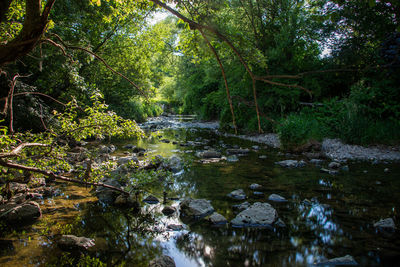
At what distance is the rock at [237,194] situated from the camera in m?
5.51

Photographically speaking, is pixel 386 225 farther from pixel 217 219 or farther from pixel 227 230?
pixel 217 219

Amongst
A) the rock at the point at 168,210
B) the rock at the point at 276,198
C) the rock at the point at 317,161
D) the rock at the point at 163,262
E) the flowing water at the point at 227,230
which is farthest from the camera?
the rock at the point at 317,161

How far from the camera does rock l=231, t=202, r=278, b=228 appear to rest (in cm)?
431

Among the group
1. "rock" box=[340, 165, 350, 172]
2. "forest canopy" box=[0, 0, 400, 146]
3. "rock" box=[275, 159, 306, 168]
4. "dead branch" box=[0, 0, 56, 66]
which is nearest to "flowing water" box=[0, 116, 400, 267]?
"rock" box=[340, 165, 350, 172]

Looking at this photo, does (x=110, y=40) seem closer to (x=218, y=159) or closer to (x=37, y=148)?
(x=218, y=159)

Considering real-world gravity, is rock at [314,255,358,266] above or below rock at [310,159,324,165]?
below

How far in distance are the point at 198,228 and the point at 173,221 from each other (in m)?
0.53

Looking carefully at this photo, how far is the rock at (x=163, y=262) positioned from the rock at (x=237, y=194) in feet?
8.27

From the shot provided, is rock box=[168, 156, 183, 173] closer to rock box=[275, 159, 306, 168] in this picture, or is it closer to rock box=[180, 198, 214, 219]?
rock box=[180, 198, 214, 219]

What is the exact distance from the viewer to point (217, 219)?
173 inches

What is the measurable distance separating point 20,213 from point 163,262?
298 cm

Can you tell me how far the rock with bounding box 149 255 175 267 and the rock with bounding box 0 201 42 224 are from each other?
103 inches

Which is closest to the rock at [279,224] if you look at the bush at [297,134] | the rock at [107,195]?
the rock at [107,195]

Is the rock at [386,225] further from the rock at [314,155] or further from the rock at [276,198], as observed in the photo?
the rock at [314,155]
